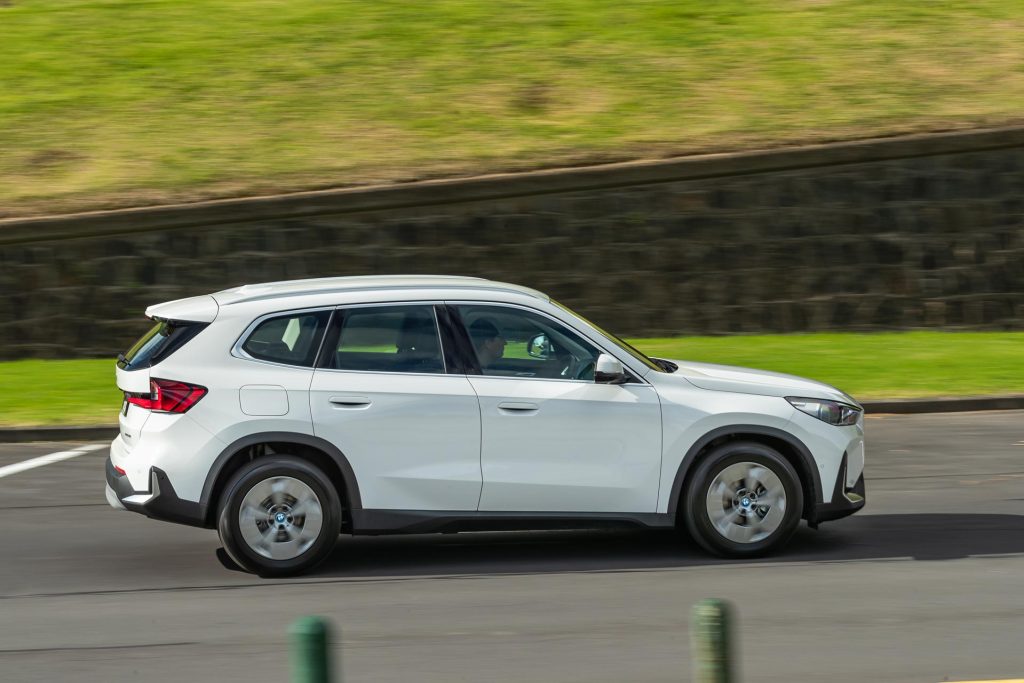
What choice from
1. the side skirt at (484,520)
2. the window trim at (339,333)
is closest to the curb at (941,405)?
the side skirt at (484,520)

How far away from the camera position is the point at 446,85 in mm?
23703

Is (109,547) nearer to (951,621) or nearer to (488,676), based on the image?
(488,676)

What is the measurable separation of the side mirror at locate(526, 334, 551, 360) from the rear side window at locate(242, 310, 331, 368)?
117 centimetres

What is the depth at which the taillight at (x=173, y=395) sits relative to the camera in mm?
7426

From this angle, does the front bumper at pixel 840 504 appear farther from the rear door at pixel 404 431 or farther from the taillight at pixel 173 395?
the taillight at pixel 173 395

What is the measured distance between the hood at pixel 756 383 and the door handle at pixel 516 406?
948 mm

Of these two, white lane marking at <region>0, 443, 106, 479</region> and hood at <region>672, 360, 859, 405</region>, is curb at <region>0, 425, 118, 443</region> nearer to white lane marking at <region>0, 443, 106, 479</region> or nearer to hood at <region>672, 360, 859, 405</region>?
white lane marking at <region>0, 443, 106, 479</region>

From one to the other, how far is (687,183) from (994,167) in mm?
4680

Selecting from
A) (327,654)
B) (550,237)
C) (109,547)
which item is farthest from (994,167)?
(327,654)

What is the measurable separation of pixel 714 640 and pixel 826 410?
4791 mm

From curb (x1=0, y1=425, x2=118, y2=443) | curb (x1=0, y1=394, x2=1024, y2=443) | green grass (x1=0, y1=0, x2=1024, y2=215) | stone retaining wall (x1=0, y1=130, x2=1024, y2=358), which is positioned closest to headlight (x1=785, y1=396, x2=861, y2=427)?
curb (x1=0, y1=394, x2=1024, y2=443)

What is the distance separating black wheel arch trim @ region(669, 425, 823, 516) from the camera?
764 cm

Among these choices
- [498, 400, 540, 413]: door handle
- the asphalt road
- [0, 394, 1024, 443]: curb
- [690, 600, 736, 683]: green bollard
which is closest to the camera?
[690, 600, 736, 683]: green bollard

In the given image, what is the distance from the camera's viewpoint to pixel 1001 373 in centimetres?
1577
